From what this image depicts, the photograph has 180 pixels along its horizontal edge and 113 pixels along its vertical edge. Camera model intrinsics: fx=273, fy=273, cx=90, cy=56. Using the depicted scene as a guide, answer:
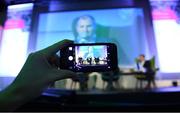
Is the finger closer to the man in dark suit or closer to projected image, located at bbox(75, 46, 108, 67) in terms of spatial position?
projected image, located at bbox(75, 46, 108, 67)

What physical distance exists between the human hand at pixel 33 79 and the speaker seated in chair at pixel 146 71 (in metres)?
0.33

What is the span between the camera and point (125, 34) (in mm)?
766

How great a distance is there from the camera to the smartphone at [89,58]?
1.35ft

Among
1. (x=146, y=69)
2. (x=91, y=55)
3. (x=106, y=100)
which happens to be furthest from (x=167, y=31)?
(x=91, y=55)

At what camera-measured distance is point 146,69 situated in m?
0.67

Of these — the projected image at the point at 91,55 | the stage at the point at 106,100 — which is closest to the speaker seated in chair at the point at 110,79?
the stage at the point at 106,100

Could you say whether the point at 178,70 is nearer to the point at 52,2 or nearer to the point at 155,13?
the point at 155,13

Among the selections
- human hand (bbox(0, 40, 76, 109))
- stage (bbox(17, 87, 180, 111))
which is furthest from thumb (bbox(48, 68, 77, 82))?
stage (bbox(17, 87, 180, 111))

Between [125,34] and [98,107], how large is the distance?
0.80 feet

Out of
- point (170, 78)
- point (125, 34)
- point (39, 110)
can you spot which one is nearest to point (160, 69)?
point (170, 78)

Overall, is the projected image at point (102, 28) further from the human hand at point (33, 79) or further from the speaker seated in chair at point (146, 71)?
the human hand at point (33, 79)

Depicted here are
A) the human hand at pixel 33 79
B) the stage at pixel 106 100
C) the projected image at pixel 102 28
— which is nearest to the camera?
the human hand at pixel 33 79

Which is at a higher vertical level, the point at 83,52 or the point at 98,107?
the point at 83,52

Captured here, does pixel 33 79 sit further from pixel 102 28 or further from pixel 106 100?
pixel 102 28
